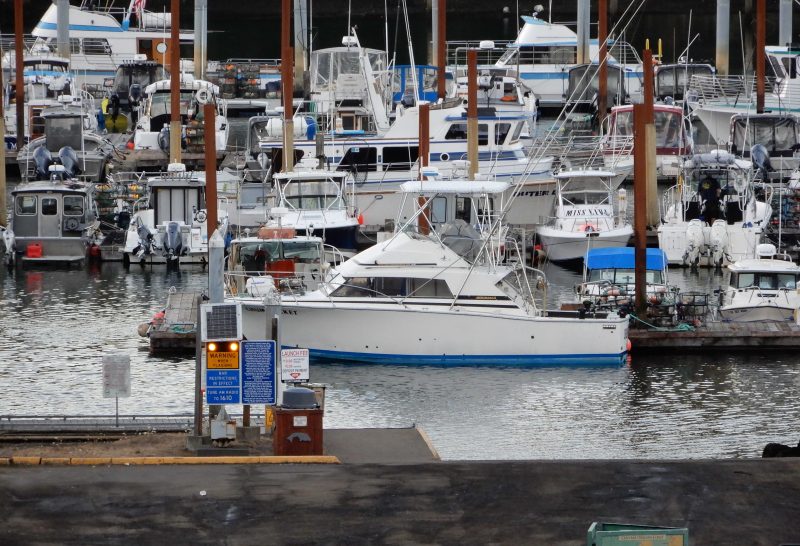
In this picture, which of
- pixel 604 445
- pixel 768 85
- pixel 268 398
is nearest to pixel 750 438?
pixel 604 445

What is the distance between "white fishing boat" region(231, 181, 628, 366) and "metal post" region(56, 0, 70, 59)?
39.4 metres

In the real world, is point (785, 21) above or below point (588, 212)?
above

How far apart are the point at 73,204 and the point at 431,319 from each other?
602 inches

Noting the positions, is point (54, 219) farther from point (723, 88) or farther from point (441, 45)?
point (723, 88)

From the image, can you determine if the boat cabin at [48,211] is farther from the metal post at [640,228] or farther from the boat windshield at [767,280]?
the boat windshield at [767,280]

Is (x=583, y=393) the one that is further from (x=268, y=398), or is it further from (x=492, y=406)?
(x=268, y=398)

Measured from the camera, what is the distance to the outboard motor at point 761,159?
48.2 metres

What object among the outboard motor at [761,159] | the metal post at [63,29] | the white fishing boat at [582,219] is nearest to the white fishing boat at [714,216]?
the white fishing boat at [582,219]

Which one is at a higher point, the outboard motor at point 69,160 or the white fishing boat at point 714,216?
the outboard motor at point 69,160

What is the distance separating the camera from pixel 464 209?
33.3 m

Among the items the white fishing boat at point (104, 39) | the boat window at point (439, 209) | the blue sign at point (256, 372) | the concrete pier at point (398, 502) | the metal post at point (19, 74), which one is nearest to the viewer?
the concrete pier at point (398, 502)

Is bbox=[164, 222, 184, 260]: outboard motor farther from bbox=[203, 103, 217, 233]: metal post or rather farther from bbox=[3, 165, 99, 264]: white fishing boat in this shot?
bbox=[203, 103, 217, 233]: metal post

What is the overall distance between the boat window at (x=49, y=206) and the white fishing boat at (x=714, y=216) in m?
14.6

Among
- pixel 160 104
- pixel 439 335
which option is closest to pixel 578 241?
pixel 439 335
